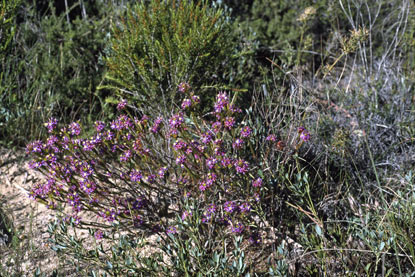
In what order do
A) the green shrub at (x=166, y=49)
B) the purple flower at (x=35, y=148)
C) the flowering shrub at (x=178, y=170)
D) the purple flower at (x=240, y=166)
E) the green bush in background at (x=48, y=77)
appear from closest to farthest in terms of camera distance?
the purple flower at (x=240, y=166), the flowering shrub at (x=178, y=170), the purple flower at (x=35, y=148), the green shrub at (x=166, y=49), the green bush in background at (x=48, y=77)

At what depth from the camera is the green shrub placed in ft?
9.94

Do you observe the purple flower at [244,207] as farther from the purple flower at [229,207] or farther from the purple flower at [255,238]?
the purple flower at [255,238]

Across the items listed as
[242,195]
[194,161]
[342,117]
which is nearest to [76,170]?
[194,161]

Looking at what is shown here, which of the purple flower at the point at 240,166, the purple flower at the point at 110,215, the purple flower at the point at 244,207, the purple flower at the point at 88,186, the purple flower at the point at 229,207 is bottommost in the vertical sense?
the purple flower at the point at 110,215

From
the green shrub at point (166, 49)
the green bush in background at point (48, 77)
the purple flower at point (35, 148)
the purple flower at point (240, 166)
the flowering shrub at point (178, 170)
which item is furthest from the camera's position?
A: the green bush in background at point (48, 77)

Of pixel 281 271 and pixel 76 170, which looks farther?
pixel 76 170

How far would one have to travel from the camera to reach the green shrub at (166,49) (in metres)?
3.03

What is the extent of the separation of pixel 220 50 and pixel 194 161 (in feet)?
3.67

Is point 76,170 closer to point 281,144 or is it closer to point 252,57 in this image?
point 281,144

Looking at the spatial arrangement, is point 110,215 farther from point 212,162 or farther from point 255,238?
point 255,238

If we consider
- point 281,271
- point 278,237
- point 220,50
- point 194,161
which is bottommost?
point 278,237

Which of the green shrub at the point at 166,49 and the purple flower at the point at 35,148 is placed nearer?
the purple flower at the point at 35,148

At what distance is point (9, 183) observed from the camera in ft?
10.7

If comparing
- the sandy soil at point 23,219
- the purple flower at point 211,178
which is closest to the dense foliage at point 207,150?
the purple flower at point 211,178
